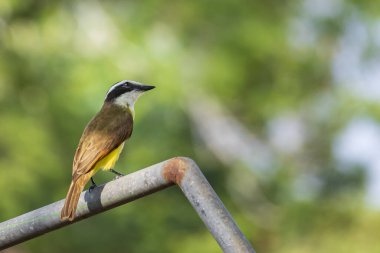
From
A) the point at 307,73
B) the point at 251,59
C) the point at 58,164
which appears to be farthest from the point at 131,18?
the point at 58,164

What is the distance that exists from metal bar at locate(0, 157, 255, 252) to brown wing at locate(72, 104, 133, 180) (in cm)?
197

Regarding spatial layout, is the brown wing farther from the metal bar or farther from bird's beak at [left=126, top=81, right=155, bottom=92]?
the metal bar

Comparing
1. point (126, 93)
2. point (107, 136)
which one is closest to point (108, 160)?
point (107, 136)

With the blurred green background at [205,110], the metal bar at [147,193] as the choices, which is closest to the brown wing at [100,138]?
the metal bar at [147,193]

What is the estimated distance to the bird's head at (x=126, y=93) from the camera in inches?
280

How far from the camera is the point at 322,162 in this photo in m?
19.9

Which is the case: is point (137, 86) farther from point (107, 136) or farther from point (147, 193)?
point (147, 193)

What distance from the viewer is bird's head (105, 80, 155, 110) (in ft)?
23.3

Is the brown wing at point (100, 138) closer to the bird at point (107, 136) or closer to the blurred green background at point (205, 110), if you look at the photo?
the bird at point (107, 136)

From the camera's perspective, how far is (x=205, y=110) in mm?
21203

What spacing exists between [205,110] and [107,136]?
15102 mm

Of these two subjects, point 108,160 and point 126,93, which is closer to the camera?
point 108,160

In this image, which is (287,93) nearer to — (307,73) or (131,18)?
(307,73)

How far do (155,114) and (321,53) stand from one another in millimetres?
6318
